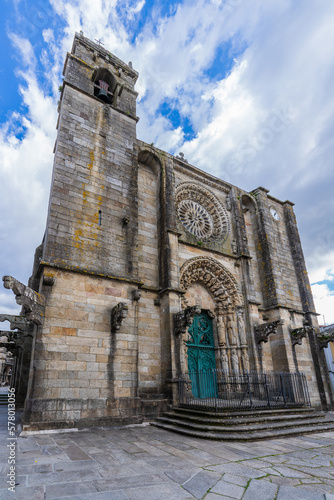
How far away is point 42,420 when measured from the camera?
251 inches

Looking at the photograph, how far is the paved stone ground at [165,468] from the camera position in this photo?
10.0ft

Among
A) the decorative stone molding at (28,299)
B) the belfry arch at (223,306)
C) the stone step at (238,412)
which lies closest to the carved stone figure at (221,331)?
the belfry arch at (223,306)

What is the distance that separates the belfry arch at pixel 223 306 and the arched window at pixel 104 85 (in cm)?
723

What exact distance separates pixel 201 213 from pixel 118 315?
7.34 m

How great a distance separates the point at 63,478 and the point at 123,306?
172 inches

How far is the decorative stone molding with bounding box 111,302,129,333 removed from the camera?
24.9ft

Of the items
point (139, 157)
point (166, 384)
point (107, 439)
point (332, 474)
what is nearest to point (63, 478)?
point (107, 439)

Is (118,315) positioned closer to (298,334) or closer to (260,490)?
(260,490)

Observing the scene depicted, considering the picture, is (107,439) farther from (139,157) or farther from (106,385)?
(139,157)

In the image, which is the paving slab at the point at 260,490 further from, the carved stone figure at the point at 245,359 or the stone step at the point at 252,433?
the carved stone figure at the point at 245,359

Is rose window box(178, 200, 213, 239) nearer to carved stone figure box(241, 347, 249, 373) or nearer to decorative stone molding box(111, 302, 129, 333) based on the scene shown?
carved stone figure box(241, 347, 249, 373)

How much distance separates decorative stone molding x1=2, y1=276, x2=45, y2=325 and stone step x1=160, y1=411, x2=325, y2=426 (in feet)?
13.8

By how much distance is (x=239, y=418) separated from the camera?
6887 millimetres

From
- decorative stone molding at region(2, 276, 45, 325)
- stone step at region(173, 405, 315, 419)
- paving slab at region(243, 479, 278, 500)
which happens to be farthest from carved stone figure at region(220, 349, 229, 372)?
paving slab at region(243, 479, 278, 500)
